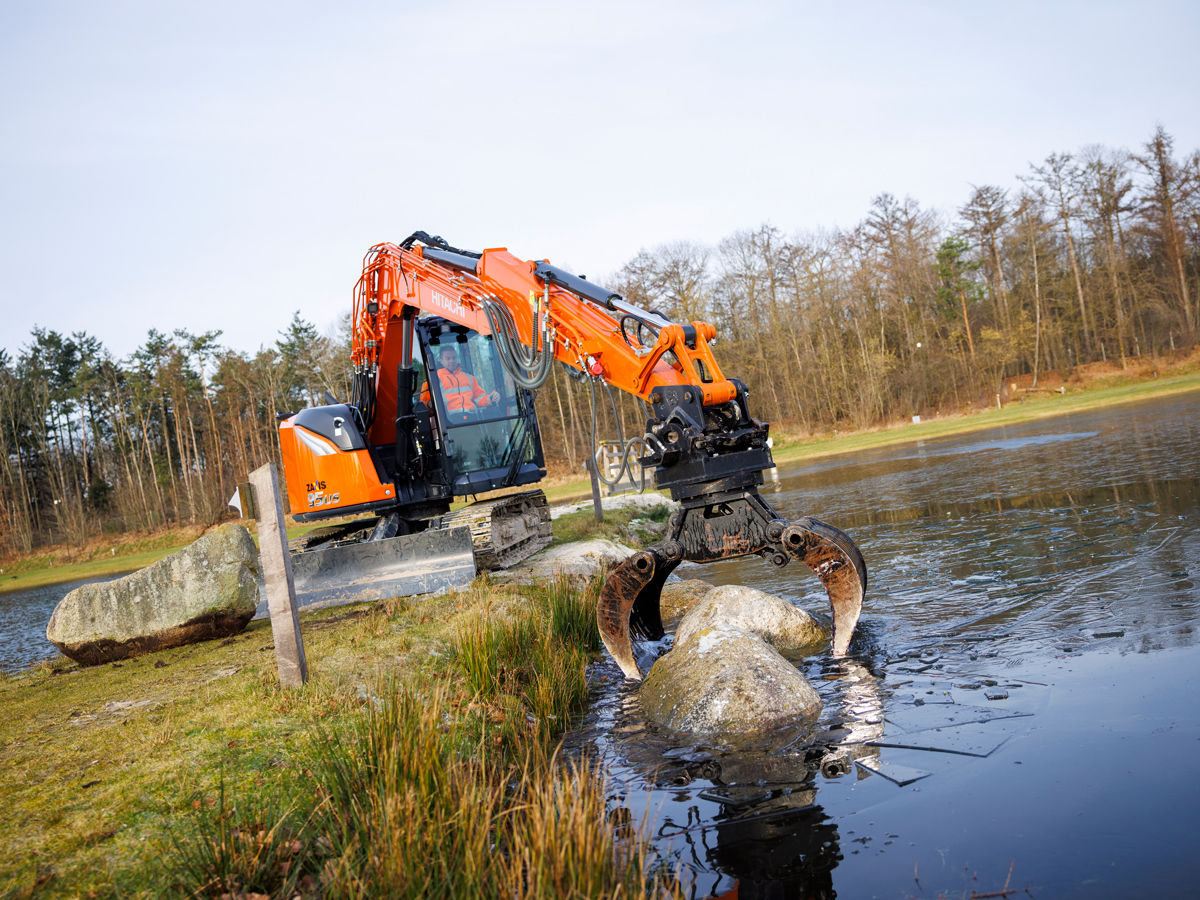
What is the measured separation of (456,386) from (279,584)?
224 inches

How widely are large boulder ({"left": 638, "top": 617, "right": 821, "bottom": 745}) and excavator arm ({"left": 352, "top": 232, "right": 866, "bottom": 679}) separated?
2.25ft

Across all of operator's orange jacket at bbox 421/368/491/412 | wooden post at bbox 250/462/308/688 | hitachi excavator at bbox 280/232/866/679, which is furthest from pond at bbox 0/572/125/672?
wooden post at bbox 250/462/308/688

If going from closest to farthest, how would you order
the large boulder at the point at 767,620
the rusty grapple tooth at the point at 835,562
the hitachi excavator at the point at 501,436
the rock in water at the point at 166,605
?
the rusty grapple tooth at the point at 835,562 → the hitachi excavator at the point at 501,436 → the large boulder at the point at 767,620 → the rock in water at the point at 166,605

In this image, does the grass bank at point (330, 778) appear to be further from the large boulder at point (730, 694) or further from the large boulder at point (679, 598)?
the large boulder at point (679, 598)

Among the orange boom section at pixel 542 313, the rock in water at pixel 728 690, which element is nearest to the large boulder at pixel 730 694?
the rock in water at pixel 728 690

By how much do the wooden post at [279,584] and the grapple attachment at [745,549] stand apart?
7.40ft

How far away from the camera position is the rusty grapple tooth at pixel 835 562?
5.78m

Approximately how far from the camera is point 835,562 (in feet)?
19.3

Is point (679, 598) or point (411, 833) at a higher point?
point (411, 833)

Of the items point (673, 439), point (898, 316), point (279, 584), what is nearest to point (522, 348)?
point (673, 439)

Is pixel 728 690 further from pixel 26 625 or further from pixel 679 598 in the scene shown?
pixel 26 625

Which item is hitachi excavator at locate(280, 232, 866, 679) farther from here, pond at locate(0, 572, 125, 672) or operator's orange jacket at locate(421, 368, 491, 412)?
pond at locate(0, 572, 125, 672)

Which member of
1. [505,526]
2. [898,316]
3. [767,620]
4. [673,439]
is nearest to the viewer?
[673,439]

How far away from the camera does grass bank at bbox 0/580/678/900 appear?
295 centimetres
